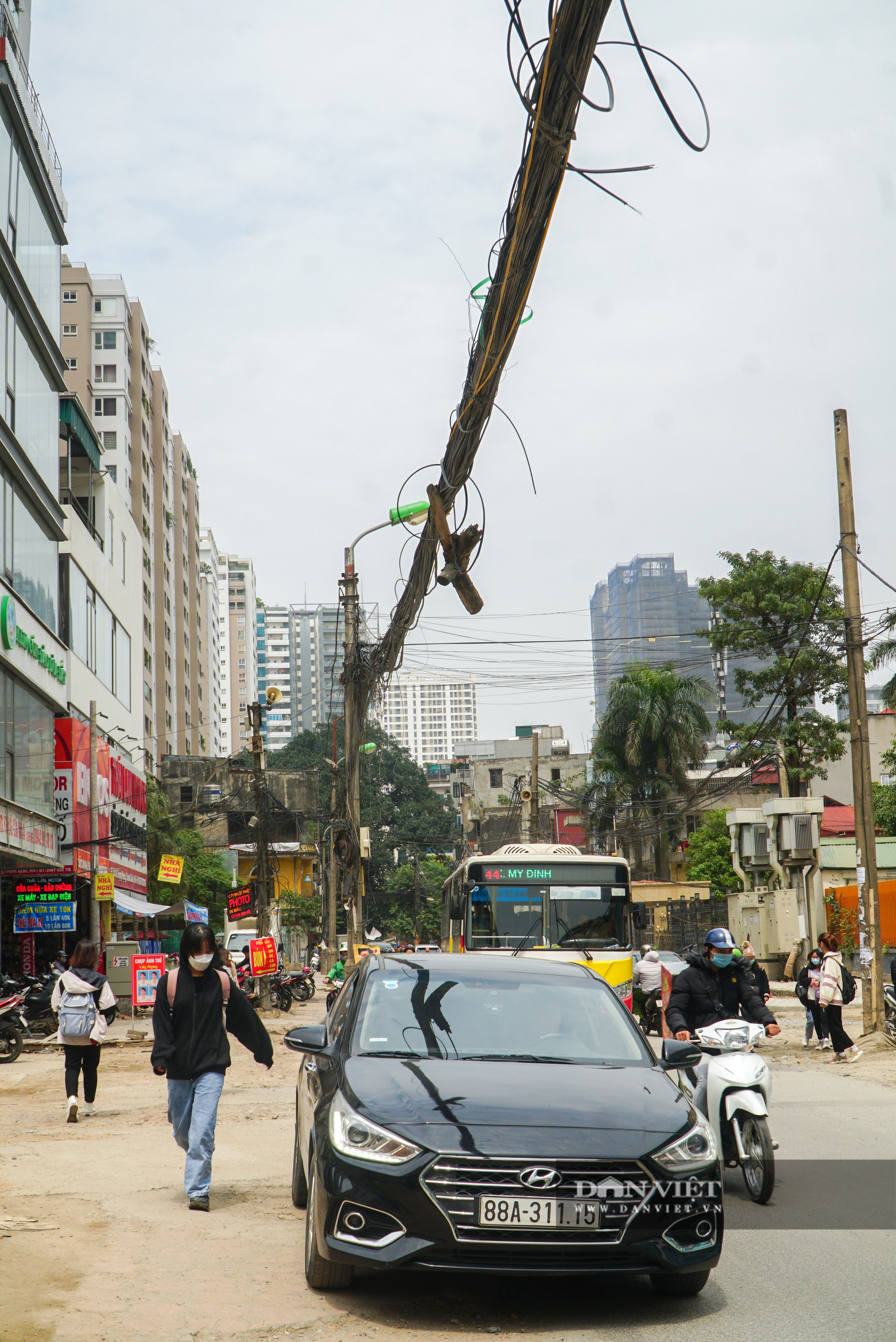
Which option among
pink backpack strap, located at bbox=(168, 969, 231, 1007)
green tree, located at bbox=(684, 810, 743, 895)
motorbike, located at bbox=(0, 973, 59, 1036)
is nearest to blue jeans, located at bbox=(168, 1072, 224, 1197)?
pink backpack strap, located at bbox=(168, 969, 231, 1007)

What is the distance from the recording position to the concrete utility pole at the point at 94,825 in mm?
32938

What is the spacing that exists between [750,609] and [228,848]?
43038 mm

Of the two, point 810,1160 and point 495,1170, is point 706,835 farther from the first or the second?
point 495,1170

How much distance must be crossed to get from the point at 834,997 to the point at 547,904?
4.18 meters

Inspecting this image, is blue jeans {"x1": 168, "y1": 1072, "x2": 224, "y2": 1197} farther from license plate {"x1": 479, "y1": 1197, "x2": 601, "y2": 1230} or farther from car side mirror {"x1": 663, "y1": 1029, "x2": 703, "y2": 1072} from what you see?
license plate {"x1": 479, "y1": 1197, "x2": 601, "y2": 1230}

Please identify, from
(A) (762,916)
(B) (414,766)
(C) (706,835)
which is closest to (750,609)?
(A) (762,916)

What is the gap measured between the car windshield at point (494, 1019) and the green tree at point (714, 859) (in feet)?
150

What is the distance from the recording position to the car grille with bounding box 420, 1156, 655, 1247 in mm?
5086

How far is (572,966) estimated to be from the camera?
7.39 meters

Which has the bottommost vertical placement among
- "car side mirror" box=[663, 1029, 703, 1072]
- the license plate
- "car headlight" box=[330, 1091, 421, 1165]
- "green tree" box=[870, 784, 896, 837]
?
the license plate

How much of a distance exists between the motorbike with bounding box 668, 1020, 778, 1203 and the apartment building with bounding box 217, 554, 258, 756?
157 m

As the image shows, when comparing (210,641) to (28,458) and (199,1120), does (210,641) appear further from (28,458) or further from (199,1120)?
(199,1120)

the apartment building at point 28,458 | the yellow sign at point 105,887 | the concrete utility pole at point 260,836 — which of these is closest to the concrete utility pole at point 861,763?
the apartment building at point 28,458

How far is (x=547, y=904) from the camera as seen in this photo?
1902cm
